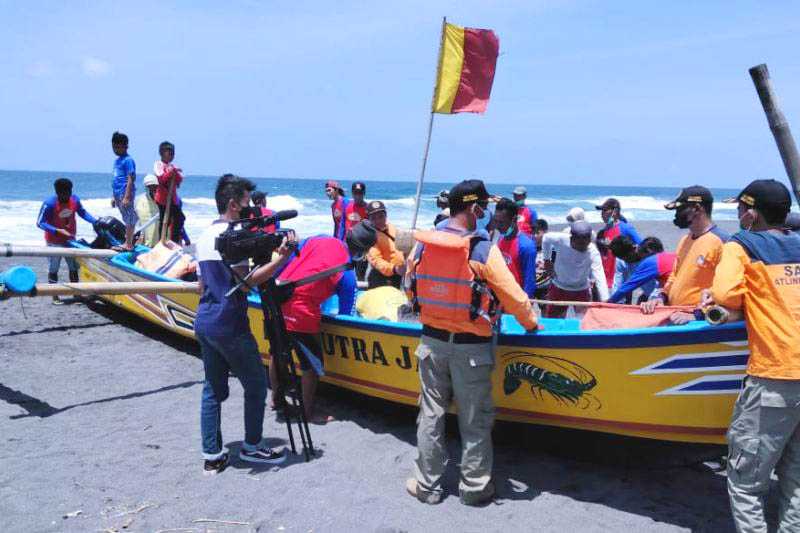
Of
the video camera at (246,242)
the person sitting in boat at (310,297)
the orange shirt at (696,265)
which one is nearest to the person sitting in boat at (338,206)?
the person sitting in boat at (310,297)

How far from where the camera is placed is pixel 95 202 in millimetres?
37250

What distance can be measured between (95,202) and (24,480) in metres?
36.5

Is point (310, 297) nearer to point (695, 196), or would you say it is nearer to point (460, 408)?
point (460, 408)

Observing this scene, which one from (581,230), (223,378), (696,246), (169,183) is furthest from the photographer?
(169,183)

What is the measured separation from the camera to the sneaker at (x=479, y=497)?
12.9 feet

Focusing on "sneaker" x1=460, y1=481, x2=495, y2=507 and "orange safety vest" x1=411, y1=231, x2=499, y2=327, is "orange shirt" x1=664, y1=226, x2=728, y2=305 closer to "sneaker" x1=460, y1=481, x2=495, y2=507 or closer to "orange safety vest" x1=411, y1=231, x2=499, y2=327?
"orange safety vest" x1=411, y1=231, x2=499, y2=327

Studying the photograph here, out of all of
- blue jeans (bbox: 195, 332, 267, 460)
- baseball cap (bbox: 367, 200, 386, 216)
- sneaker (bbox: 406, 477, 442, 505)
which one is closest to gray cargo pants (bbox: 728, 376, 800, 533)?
sneaker (bbox: 406, 477, 442, 505)

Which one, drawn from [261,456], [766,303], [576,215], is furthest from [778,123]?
[261,456]

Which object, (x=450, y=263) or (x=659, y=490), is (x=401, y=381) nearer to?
(x=450, y=263)

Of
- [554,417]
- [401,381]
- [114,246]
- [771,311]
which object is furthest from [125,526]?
[114,246]

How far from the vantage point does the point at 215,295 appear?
13.5ft

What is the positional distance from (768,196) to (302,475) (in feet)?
10.4

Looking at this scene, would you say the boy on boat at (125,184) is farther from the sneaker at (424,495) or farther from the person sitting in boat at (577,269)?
the sneaker at (424,495)

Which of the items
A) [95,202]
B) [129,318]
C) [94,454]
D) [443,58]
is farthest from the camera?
[95,202]
